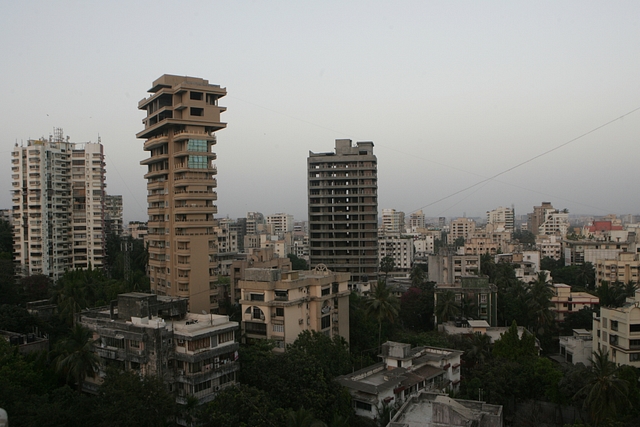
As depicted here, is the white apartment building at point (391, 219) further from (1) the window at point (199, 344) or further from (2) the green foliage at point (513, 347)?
(1) the window at point (199, 344)

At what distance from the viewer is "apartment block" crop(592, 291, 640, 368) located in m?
29.1

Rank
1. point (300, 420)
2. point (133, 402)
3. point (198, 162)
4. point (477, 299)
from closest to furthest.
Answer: point (300, 420)
point (133, 402)
point (198, 162)
point (477, 299)

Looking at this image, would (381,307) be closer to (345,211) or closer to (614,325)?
(614,325)

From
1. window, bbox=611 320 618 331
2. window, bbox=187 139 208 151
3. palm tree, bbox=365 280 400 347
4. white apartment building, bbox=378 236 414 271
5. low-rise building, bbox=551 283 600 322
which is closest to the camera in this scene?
window, bbox=611 320 618 331

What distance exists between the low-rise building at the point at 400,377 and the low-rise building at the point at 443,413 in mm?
1531

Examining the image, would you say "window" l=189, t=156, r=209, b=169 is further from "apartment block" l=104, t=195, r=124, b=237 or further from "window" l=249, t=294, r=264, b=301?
"apartment block" l=104, t=195, r=124, b=237

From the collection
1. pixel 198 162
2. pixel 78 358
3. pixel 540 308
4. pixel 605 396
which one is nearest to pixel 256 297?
pixel 78 358

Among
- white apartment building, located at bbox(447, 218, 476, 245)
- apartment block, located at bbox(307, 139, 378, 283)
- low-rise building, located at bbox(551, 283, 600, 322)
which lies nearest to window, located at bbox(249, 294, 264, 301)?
apartment block, located at bbox(307, 139, 378, 283)

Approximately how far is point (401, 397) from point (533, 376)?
6708mm

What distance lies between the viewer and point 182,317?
27219 mm

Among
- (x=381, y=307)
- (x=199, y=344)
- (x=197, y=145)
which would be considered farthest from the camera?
(x=197, y=145)

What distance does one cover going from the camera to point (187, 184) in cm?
3697

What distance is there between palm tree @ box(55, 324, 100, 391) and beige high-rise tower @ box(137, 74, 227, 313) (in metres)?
13.2

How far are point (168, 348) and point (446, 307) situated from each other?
22.8 meters
